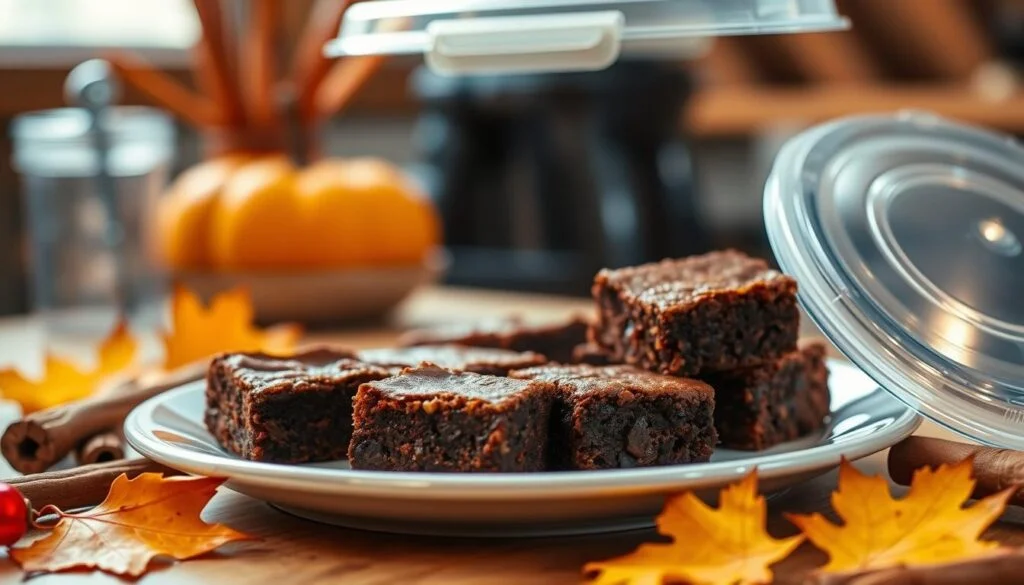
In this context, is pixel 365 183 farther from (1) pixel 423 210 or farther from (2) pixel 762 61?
(2) pixel 762 61

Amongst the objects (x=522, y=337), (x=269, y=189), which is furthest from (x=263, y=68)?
(x=522, y=337)

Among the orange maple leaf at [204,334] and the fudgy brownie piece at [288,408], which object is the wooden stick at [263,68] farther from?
the fudgy brownie piece at [288,408]

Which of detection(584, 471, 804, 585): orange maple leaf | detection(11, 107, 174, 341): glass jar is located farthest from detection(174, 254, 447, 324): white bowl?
detection(584, 471, 804, 585): orange maple leaf

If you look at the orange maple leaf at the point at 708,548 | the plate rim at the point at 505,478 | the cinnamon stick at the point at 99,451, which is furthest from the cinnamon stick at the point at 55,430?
the orange maple leaf at the point at 708,548

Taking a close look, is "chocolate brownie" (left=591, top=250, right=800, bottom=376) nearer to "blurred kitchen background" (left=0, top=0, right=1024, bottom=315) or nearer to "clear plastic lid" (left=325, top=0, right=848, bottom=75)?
"clear plastic lid" (left=325, top=0, right=848, bottom=75)

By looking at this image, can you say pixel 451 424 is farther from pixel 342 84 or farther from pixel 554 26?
pixel 342 84

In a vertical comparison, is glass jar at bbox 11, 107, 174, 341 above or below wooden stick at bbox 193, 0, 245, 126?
below
